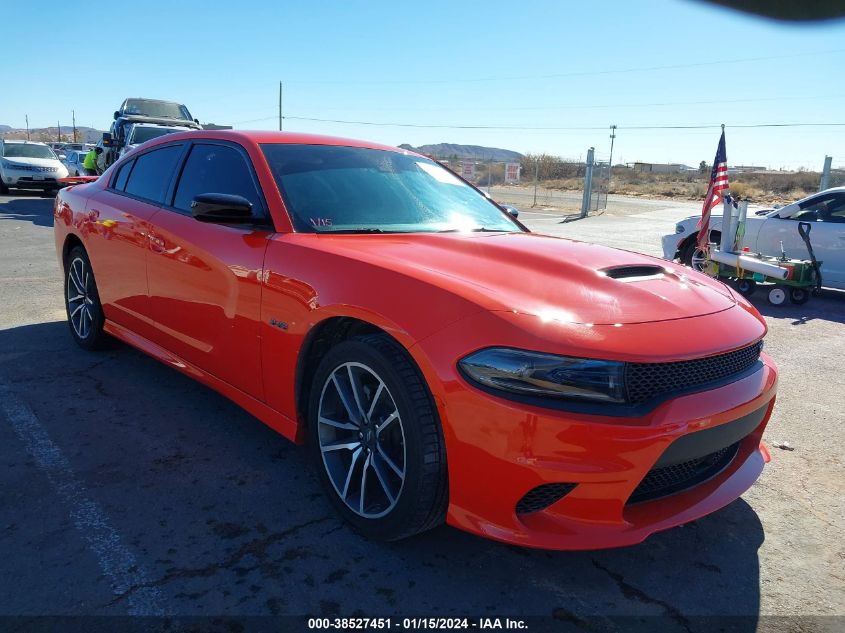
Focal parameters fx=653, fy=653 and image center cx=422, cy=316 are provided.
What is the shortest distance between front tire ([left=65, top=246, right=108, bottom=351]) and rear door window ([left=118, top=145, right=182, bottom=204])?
79cm

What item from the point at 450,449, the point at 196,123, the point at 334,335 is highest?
the point at 196,123

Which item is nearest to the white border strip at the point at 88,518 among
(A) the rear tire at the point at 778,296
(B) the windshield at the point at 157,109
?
(A) the rear tire at the point at 778,296

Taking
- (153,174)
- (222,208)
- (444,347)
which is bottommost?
(444,347)

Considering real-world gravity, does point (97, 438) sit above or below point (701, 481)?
below

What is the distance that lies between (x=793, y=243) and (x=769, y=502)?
716cm

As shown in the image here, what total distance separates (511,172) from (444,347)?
1074 inches

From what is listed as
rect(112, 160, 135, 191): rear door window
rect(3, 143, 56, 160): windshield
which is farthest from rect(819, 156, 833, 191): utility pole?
rect(3, 143, 56, 160): windshield

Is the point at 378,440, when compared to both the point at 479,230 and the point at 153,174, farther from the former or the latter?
the point at 153,174

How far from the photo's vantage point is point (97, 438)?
3.54 meters

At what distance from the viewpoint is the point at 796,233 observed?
909cm

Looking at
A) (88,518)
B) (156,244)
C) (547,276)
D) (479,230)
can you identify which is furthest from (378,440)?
(156,244)

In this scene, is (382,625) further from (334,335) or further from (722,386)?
(722,386)

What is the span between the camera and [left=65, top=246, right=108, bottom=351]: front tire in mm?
4840

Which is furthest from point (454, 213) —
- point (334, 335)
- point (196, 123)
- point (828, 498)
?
point (196, 123)
